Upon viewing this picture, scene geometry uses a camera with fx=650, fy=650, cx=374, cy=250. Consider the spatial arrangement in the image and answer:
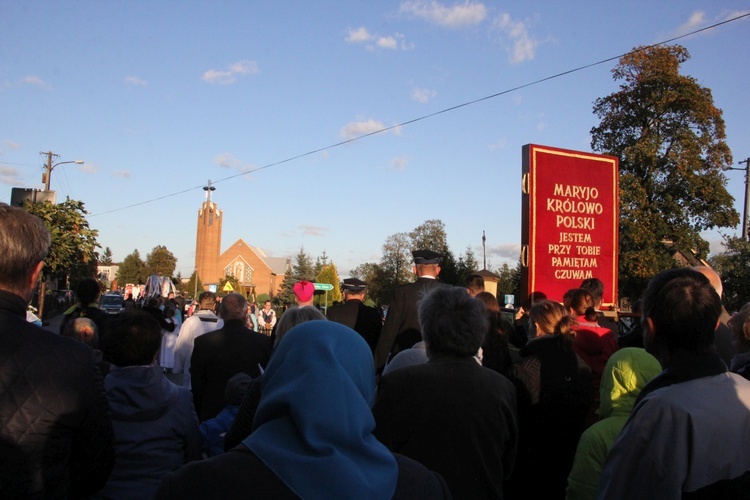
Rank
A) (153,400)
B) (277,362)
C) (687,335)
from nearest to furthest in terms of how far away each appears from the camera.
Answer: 1. (277,362)
2. (687,335)
3. (153,400)

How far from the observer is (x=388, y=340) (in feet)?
18.5

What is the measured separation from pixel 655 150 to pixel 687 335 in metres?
28.5

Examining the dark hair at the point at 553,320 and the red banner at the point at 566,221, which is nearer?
the dark hair at the point at 553,320

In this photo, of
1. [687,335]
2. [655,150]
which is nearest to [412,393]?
[687,335]

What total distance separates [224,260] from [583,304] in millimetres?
109663

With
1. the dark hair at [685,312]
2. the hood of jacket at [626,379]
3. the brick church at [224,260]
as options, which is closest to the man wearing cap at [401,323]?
the hood of jacket at [626,379]

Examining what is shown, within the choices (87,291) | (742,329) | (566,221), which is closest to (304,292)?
(87,291)

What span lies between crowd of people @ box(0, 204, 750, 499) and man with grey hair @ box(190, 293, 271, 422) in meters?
1.15

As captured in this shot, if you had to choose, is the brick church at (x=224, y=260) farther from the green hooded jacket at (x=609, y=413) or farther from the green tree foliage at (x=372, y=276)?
the green hooded jacket at (x=609, y=413)

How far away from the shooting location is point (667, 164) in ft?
93.8

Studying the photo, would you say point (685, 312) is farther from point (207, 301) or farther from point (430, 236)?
point (430, 236)

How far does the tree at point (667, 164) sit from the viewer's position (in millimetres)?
27859

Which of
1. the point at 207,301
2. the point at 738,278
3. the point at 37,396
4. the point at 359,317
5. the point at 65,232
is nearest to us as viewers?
the point at 37,396

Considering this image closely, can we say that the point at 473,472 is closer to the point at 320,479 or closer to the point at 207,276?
the point at 320,479
